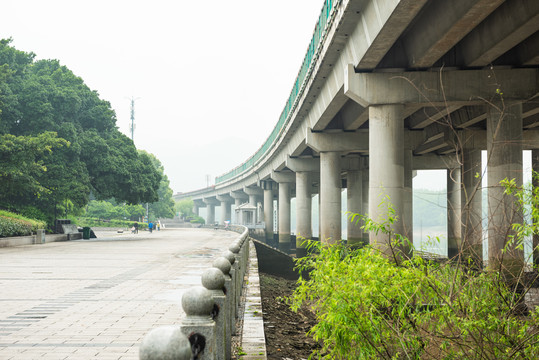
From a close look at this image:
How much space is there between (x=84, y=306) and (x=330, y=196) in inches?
869

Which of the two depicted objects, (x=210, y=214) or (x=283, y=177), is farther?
(x=210, y=214)

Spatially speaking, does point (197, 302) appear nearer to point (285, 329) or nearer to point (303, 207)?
point (285, 329)

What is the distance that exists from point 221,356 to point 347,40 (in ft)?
44.4

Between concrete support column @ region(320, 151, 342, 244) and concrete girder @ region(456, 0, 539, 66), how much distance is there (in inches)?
558

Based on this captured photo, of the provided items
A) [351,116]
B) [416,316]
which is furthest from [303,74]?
[416,316]

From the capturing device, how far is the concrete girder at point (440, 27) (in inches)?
475

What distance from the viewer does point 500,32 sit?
13.9 metres

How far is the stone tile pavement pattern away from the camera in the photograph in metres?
6.55

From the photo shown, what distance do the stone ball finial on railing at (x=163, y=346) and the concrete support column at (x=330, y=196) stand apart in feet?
90.0

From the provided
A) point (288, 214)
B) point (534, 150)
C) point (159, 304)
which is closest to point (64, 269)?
point (159, 304)

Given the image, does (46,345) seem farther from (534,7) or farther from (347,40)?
(347,40)

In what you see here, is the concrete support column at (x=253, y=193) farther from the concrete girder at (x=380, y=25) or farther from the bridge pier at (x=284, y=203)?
the concrete girder at (x=380, y=25)

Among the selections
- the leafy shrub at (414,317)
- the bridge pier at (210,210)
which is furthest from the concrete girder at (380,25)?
the bridge pier at (210,210)

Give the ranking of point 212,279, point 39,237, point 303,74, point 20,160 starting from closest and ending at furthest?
point 212,279 → point 303,74 → point 20,160 → point 39,237
